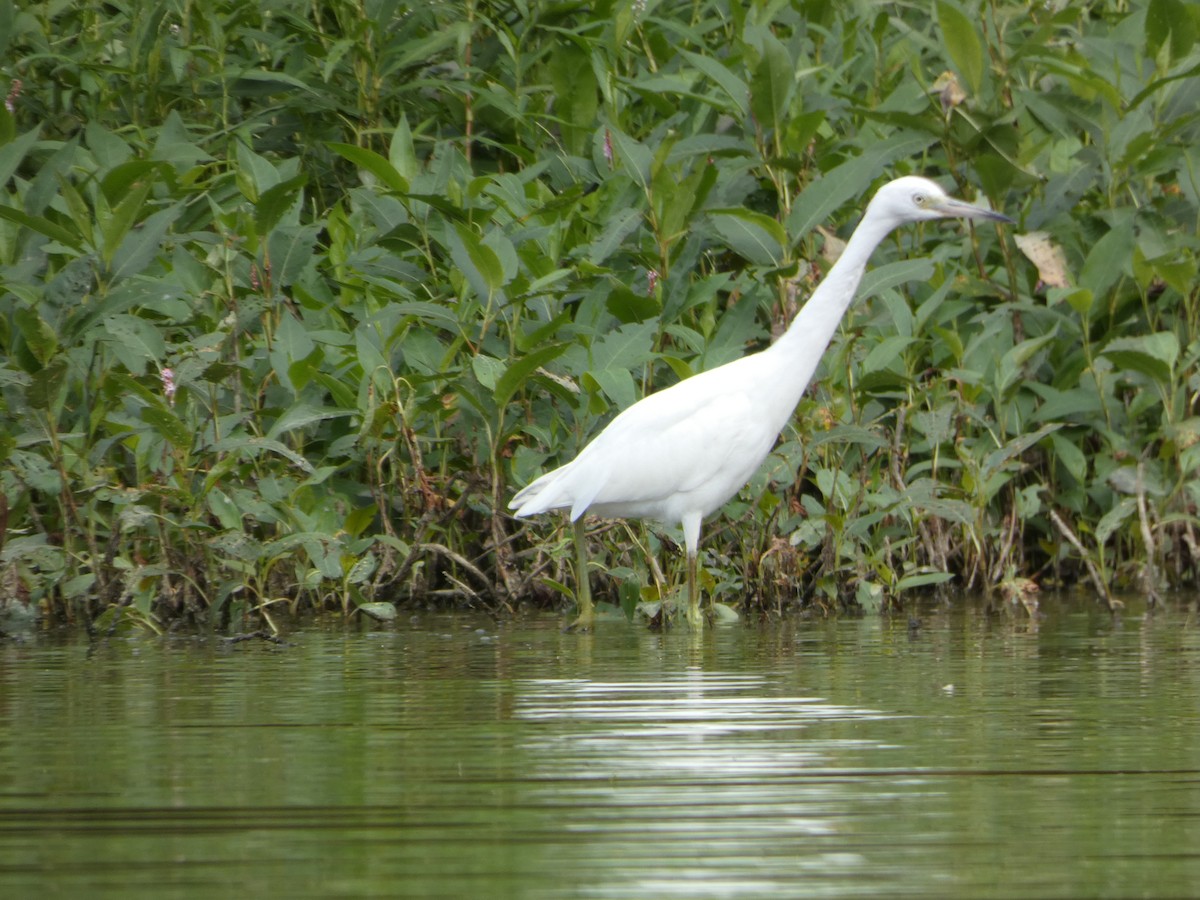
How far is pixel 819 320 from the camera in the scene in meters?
7.37

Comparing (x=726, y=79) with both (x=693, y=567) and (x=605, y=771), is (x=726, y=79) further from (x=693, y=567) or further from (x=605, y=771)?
(x=605, y=771)

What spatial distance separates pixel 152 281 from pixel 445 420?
1.29 metres

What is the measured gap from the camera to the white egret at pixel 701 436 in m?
7.05

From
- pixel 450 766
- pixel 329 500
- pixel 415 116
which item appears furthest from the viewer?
pixel 415 116

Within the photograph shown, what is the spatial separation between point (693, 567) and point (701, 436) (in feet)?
1.59

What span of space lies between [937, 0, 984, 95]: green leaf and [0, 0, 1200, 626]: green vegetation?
0.05ft

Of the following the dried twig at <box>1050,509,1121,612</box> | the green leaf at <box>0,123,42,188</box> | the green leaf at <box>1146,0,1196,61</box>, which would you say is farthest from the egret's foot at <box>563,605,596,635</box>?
the green leaf at <box>1146,0,1196,61</box>

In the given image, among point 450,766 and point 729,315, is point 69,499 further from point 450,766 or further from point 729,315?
point 450,766

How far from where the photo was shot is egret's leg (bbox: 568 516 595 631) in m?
7.03

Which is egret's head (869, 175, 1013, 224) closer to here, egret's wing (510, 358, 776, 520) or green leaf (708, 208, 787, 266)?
green leaf (708, 208, 787, 266)

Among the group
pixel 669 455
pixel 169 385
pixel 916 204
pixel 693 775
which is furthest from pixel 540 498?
pixel 693 775

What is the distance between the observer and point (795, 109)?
8.76 meters

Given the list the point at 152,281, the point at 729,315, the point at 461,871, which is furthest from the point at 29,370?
the point at 461,871

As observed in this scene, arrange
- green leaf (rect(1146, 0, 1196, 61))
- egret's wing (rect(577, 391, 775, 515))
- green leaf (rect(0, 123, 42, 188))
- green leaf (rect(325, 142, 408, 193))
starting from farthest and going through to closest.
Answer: green leaf (rect(1146, 0, 1196, 61)), green leaf (rect(325, 142, 408, 193)), green leaf (rect(0, 123, 42, 188)), egret's wing (rect(577, 391, 775, 515))
